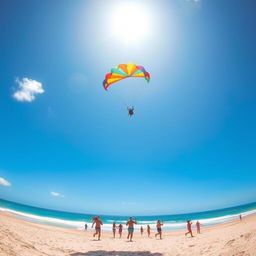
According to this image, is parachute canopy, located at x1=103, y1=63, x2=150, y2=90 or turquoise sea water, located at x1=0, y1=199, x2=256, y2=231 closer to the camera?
parachute canopy, located at x1=103, y1=63, x2=150, y2=90

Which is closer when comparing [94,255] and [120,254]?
[94,255]

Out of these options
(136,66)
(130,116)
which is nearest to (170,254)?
(130,116)

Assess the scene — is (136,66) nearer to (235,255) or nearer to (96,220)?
(96,220)

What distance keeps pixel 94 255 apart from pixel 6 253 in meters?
3.93

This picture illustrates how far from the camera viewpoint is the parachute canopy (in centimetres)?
1413

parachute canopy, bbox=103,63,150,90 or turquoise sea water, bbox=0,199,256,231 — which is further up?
parachute canopy, bbox=103,63,150,90

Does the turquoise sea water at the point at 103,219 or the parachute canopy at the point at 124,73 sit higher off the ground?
the parachute canopy at the point at 124,73

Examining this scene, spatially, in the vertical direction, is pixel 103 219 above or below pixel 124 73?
below

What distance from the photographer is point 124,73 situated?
14.4 meters

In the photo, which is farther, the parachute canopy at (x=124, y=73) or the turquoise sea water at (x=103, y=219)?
the turquoise sea water at (x=103, y=219)

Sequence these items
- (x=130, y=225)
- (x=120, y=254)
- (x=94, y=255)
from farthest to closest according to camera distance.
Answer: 1. (x=130, y=225)
2. (x=120, y=254)
3. (x=94, y=255)

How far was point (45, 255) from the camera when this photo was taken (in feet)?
18.4

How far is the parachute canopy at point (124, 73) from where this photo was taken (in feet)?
46.4

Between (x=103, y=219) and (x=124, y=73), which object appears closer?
(x=124, y=73)
